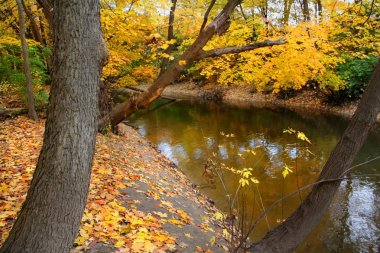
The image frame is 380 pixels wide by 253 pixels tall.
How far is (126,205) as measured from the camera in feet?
15.9

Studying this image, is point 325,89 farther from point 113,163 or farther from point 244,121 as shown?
point 113,163

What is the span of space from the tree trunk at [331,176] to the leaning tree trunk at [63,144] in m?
3.07

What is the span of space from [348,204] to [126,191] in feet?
17.6

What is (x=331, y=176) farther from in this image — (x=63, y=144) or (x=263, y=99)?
(x=263, y=99)

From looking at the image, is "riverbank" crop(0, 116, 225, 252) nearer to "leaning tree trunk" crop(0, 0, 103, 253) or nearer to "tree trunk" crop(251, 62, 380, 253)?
"tree trunk" crop(251, 62, 380, 253)

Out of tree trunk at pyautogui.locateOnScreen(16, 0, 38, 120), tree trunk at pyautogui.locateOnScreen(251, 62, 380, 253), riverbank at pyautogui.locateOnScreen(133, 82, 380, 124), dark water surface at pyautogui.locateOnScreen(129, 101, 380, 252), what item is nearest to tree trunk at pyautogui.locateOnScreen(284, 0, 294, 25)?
riverbank at pyautogui.locateOnScreen(133, 82, 380, 124)

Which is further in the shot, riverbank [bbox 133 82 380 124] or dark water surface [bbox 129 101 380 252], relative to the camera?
riverbank [bbox 133 82 380 124]

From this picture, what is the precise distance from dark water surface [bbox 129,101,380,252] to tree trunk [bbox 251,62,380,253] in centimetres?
40

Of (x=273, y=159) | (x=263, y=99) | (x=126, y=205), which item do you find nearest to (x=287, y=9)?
(x=263, y=99)

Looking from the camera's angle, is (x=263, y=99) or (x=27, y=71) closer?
(x=27, y=71)

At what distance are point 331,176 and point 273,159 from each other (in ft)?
21.5

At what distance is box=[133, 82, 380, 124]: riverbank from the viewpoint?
59.1ft

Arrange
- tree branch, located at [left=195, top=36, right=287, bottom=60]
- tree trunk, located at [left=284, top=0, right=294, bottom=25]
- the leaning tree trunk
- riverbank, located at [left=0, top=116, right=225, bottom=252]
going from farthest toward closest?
tree trunk, located at [left=284, top=0, right=294, bottom=25]
tree branch, located at [left=195, top=36, right=287, bottom=60]
riverbank, located at [left=0, top=116, right=225, bottom=252]
the leaning tree trunk

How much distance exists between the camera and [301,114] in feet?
59.1
